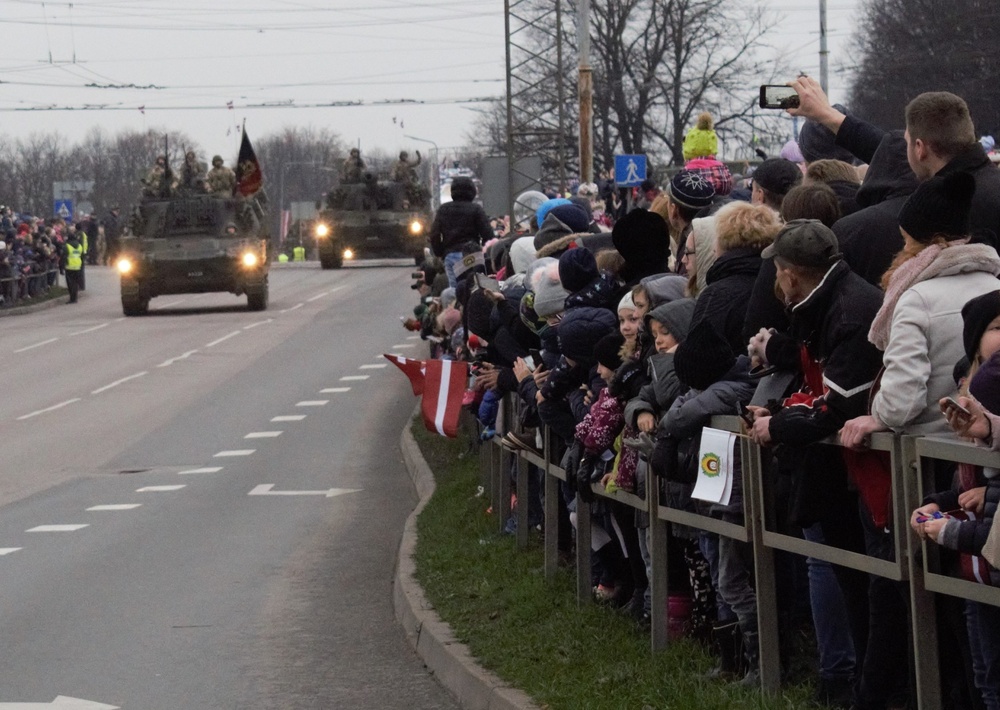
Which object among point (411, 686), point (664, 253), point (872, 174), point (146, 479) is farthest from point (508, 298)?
point (146, 479)

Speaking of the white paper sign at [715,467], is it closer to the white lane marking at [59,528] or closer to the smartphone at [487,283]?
the smartphone at [487,283]

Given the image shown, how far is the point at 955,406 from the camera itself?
482 centimetres

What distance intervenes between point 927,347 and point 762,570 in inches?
52.3

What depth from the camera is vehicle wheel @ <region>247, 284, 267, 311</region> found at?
38219mm

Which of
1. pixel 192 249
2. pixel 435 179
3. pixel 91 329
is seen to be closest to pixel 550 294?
pixel 91 329

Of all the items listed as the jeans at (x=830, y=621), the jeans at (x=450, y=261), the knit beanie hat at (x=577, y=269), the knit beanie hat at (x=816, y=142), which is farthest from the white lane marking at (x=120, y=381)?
the jeans at (x=830, y=621)

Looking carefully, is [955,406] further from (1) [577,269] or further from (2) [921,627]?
(1) [577,269]

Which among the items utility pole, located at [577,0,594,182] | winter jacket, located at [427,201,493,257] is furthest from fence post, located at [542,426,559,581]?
utility pole, located at [577,0,594,182]

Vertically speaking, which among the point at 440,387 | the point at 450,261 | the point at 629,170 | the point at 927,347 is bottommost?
the point at 440,387

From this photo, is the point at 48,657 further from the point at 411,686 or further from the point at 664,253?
the point at 664,253

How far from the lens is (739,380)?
6.70m

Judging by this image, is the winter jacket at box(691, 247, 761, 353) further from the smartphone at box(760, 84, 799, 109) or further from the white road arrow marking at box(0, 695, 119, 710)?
the white road arrow marking at box(0, 695, 119, 710)

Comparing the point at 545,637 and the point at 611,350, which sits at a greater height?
the point at 611,350

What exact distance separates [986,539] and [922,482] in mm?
374
